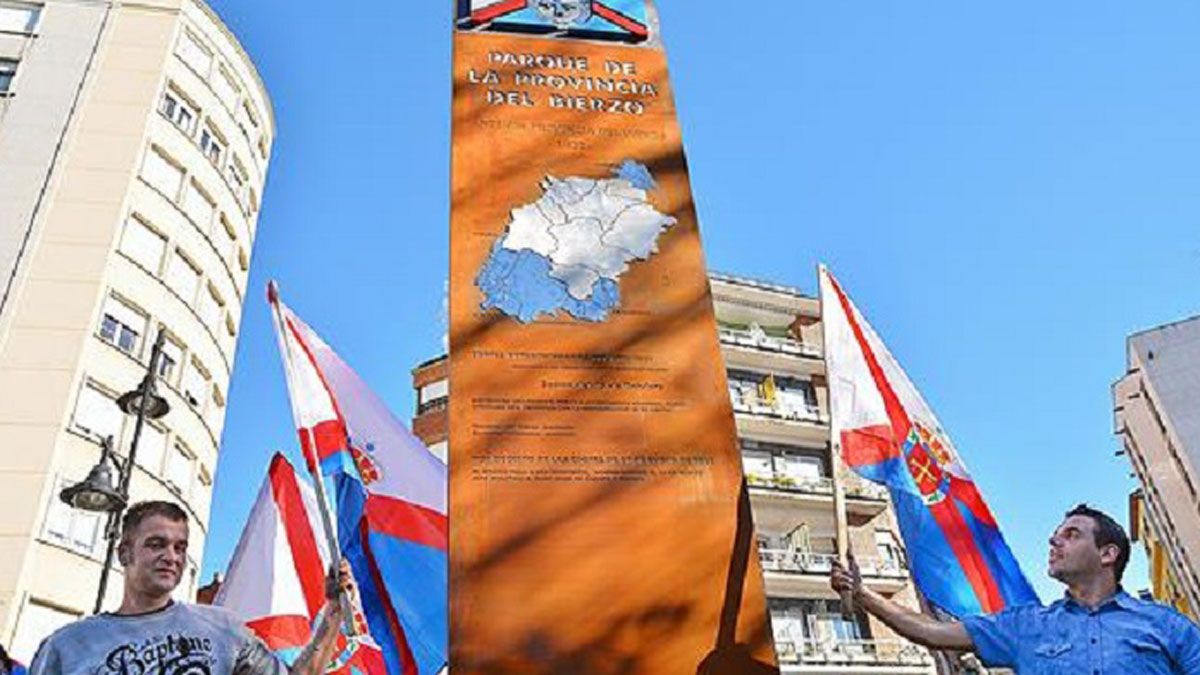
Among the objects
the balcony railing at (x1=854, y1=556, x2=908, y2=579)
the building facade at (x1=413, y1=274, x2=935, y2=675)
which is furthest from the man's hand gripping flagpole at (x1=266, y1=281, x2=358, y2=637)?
the balcony railing at (x1=854, y1=556, x2=908, y2=579)

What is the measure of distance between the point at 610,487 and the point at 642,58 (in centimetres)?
373

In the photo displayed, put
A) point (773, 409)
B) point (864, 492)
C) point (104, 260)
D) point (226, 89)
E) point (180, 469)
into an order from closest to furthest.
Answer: point (104, 260) → point (180, 469) → point (226, 89) → point (864, 492) → point (773, 409)

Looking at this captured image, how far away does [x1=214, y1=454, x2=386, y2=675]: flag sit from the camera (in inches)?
321

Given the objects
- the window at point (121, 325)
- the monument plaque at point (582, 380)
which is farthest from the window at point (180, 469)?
the monument plaque at point (582, 380)

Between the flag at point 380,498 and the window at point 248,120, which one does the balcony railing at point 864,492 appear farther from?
the flag at point 380,498

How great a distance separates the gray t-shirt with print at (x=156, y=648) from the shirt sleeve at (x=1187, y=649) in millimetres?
2969

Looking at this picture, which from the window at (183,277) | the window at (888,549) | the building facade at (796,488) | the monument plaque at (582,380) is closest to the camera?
the monument plaque at (582,380)

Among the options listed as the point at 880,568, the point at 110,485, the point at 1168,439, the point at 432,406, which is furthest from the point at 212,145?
the point at 1168,439

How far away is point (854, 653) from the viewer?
26.0 m

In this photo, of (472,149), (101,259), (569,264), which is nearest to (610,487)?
(569,264)

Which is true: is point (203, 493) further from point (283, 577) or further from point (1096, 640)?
point (1096, 640)

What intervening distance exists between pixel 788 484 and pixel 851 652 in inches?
186

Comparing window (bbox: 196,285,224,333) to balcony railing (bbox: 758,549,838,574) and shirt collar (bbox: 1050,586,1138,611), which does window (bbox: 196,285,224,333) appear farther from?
shirt collar (bbox: 1050,586,1138,611)

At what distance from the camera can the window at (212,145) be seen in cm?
2567
